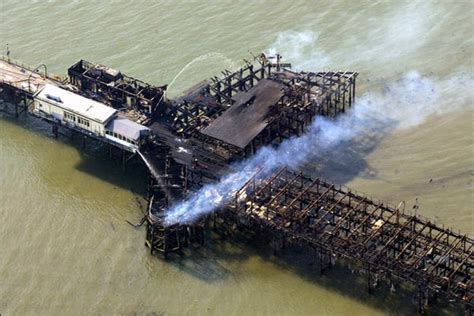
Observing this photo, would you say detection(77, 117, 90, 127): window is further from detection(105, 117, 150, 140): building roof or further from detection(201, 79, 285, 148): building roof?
detection(201, 79, 285, 148): building roof

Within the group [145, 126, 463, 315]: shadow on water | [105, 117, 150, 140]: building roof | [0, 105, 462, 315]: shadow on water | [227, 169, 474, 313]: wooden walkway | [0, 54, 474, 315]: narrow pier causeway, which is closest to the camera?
[227, 169, 474, 313]: wooden walkway

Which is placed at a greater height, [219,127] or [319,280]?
[219,127]

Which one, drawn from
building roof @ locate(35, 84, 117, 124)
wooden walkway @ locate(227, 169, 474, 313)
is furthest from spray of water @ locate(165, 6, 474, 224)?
building roof @ locate(35, 84, 117, 124)

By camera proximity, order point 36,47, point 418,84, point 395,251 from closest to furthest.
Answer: point 395,251 → point 418,84 → point 36,47

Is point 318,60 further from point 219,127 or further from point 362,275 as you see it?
point 362,275

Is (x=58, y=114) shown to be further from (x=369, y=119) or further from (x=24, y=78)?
(x=369, y=119)

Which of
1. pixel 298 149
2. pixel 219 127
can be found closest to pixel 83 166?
pixel 219 127

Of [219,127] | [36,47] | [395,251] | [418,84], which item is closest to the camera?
[395,251]
